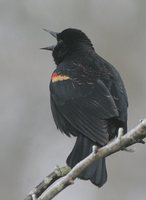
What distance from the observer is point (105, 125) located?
4418mm

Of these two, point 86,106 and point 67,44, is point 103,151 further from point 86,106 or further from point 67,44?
point 67,44

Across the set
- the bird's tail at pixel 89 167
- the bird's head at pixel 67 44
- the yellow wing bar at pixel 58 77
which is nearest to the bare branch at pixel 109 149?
the bird's tail at pixel 89 167

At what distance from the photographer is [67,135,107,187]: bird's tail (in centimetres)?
408

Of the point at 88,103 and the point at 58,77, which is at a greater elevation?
the point at 58,77

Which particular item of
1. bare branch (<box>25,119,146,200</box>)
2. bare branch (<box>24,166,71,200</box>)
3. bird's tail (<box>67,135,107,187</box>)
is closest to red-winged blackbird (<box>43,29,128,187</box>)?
bird's tail (<box>67,135,107,187</box>)

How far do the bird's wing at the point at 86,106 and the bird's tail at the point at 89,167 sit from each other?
0.24 feet

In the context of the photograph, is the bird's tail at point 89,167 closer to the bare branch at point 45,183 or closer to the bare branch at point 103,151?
the bare branch at point 45,183

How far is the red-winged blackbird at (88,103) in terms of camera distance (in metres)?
4.34

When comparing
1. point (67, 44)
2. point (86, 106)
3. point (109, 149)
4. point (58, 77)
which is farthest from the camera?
point (67, 44)

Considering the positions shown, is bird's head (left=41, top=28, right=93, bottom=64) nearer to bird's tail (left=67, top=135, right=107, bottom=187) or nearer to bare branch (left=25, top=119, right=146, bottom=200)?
bird's tail (left=67, top=135, right=107, bottom=187)

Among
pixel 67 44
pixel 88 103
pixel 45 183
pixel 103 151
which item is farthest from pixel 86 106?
pixel 103 151

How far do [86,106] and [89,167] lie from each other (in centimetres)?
63

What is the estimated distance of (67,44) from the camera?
17.7 ft

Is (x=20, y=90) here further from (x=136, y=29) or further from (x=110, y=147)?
(x=110, y=147)
